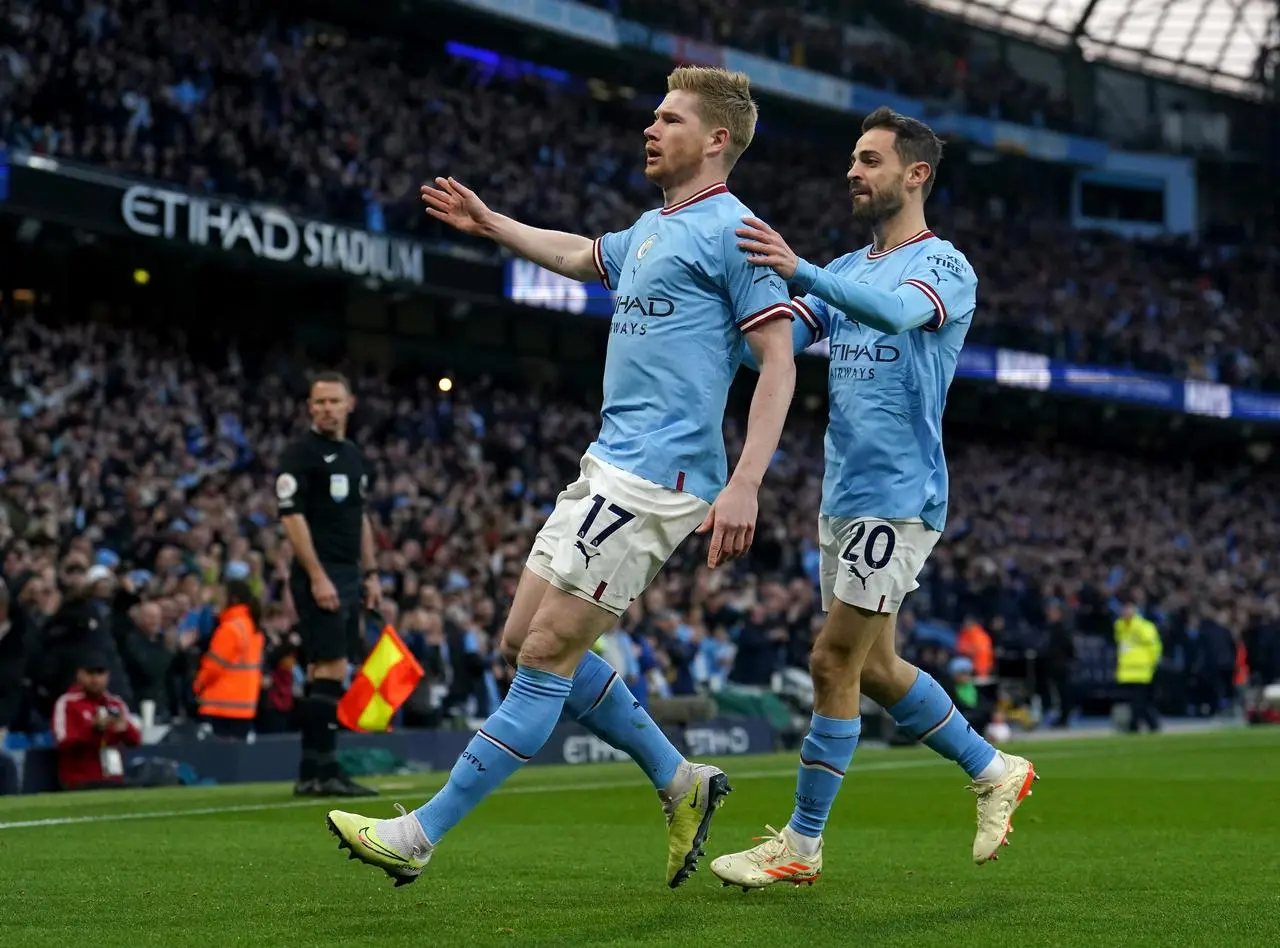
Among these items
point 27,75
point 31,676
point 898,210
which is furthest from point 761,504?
point 898,210

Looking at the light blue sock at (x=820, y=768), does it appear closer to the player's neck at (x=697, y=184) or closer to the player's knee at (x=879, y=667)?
the player's knee at (x=879, y=667)

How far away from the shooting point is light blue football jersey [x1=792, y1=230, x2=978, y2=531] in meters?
6.13

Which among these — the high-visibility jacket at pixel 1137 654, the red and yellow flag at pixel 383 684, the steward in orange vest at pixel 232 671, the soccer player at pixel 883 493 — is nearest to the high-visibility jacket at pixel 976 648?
the high-visibility jacket at pixel 1137 654

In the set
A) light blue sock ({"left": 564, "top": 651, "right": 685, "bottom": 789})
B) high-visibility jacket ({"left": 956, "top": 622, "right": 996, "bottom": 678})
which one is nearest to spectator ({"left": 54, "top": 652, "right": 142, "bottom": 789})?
light blue sock ({"left": 564, "top": 651, "right": 685, "bottom": 789})

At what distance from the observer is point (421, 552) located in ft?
70.7

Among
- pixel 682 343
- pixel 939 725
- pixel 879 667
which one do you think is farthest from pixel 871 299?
pixel 939 725

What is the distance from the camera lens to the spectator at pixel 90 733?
41.1ft

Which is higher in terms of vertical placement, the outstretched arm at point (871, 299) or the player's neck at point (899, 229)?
the player's neck at point (899, 229)

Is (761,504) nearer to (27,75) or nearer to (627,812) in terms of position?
(27,75)

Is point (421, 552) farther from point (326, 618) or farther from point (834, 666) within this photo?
point (834, 666)

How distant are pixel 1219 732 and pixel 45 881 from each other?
20384mm

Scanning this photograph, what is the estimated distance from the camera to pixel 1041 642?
2961 cm

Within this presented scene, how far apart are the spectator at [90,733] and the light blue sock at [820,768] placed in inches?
299

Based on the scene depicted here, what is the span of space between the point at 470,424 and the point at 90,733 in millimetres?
15598
